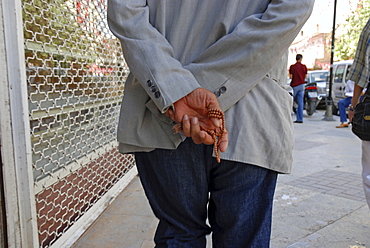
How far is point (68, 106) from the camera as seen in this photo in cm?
A: 267

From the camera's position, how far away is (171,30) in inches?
50.4

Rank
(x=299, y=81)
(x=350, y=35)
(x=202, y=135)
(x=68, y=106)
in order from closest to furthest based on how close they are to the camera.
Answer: (x=202, y=135)
(x=68, y=106)
(x=299, y=81)
(x=350, y=35)

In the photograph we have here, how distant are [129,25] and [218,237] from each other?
2.77 feet

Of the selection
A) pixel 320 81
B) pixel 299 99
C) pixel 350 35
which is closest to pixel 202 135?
pixel 299 99

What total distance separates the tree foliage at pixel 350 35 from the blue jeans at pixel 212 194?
25754 mm

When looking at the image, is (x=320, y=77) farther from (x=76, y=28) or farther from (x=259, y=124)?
(x=259, y=124)

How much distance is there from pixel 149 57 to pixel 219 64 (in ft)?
0.75

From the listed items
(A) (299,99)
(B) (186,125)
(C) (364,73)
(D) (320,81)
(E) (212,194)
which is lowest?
(A) (299,99)

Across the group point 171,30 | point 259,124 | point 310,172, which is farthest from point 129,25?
point 310,172

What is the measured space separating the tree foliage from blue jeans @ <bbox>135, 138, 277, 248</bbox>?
84.5 feet

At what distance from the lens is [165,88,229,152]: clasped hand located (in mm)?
1124

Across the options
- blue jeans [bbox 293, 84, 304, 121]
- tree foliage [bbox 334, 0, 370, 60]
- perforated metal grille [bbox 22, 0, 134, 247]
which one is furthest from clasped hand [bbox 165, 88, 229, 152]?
tree foliage [bbox 334, 0, 370, 60]

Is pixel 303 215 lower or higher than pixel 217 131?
lower

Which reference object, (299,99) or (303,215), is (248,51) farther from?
(299,99)
